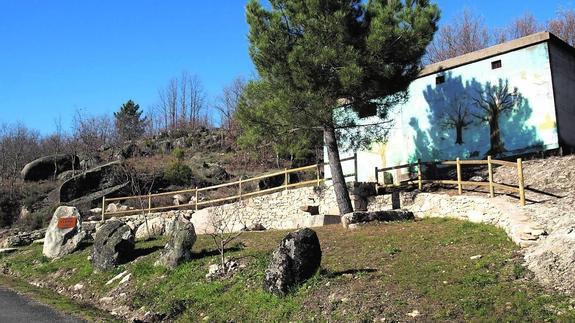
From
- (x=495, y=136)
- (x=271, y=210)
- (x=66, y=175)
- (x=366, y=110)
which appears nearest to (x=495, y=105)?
(x=495, y=136)

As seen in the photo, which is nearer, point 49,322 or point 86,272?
point 49,322

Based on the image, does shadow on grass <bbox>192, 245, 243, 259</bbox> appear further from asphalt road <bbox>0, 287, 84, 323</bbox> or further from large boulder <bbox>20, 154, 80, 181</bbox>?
large boulder <bbox>20, 154, 80, 181</bbox>

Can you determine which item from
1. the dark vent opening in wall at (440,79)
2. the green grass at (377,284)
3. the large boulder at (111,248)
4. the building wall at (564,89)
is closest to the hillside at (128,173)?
the dark vent opening in wall at (440,79)

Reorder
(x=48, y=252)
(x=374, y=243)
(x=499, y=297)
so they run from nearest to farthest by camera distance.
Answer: (x=499, y=297) < (x=374, y=243) < (x=48, y=252)

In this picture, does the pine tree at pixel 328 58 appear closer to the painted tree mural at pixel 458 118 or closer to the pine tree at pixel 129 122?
the painted tree mural at pixel 458 118

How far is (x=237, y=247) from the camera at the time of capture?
50.3ft

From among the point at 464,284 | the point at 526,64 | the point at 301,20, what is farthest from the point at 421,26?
the point at 464,284

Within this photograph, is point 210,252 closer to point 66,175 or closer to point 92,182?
point 92,182

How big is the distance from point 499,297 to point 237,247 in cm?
871

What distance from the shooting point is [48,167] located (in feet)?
141

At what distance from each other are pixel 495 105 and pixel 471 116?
1.00m

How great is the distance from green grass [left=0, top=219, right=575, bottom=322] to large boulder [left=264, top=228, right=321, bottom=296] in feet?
0.68

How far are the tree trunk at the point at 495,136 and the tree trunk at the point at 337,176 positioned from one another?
20.4 ft

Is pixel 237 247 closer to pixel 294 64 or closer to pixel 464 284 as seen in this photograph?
pixel 294 64
